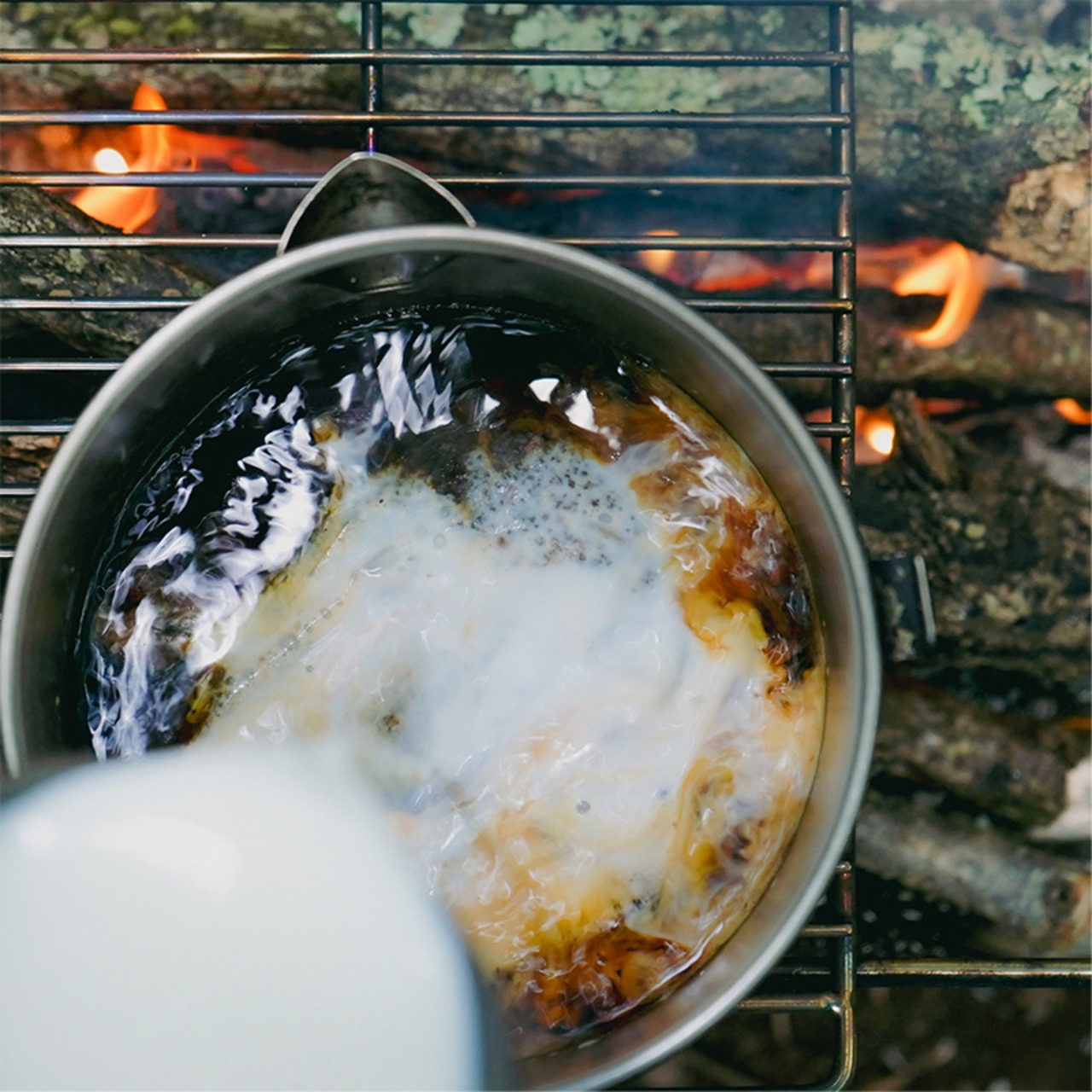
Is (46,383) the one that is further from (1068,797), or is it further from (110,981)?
(1068,797)

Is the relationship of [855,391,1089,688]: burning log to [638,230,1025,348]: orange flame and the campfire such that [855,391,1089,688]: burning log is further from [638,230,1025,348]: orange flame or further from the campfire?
[638,230,1025,348]: orange flame

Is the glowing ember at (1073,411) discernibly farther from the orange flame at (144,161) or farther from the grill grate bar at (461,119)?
the orange flame at (144,161)

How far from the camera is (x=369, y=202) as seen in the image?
0.83m

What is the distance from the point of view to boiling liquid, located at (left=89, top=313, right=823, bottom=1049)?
0.81 metres

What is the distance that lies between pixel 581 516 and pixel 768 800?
291mm

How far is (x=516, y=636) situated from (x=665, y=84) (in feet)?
2.35

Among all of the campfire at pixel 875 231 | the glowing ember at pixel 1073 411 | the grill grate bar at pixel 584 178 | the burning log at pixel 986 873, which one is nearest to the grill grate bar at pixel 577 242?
the grill grate bar at pixel 584 178

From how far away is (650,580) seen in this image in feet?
2.74

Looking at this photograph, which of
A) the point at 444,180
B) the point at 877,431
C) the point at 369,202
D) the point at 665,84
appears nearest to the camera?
the point at 369,202

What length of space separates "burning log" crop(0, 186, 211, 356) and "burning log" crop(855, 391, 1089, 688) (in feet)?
2.77

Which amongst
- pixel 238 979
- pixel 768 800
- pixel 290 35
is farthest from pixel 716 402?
pixel 290 35

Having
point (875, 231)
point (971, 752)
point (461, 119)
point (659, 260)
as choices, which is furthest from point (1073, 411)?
point (461, 119)

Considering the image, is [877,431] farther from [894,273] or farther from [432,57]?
[432,57]

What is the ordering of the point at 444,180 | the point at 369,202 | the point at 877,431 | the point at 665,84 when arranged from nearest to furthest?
the point at 369,202
the point at 444,180
the point at 665,84
the point at 877,431
